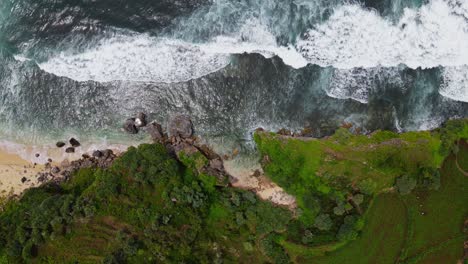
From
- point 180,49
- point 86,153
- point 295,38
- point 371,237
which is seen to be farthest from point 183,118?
point 371,237

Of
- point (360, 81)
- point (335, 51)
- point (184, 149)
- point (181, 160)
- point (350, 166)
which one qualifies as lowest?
point (181, 160)

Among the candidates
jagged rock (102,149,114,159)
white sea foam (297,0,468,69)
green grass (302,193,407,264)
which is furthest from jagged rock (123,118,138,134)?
green grass (302,193,407,264)

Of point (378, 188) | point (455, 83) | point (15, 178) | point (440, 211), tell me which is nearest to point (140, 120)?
point (15, 178)

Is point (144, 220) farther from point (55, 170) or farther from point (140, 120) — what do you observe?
point (55, 170)

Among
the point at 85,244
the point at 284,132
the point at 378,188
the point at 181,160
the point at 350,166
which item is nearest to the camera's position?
the point at 350,166

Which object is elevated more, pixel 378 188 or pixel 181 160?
pixel 378 188

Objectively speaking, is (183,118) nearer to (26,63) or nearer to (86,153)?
(86,153)

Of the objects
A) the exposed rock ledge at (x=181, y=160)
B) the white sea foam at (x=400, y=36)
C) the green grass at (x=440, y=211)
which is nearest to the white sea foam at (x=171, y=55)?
the white sea foam at (x=400, y=36)

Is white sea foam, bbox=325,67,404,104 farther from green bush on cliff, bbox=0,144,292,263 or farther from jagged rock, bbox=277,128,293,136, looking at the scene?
green bush on cliff, bbox=0,144,292,263
